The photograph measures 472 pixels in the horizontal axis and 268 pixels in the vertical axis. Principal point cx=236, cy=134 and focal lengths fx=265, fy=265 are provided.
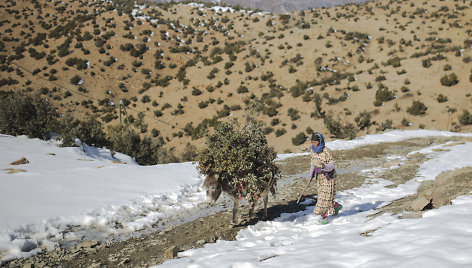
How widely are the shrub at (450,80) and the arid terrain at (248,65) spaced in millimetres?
169

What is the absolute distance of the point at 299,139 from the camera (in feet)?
83.8

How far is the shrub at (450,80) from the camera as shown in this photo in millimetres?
27938

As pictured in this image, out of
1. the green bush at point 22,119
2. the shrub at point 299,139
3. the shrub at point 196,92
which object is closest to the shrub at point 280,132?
the shrub at point 299,139

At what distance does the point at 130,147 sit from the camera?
19453 mm

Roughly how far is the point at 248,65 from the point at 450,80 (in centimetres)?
2639

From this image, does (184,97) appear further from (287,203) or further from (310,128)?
(287,203)

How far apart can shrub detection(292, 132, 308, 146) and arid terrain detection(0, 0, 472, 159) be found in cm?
13

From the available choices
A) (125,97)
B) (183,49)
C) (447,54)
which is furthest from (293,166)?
(183,49)

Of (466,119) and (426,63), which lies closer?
(466,119)

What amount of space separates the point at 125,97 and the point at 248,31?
31.4 m

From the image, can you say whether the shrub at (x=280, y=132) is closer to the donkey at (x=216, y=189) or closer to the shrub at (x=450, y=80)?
the shrub at (x=450, y=80)

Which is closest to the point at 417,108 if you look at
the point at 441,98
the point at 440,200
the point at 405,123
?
the point at 405,123

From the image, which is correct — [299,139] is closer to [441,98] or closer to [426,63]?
[441,98]

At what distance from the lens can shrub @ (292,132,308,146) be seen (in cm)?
2551
